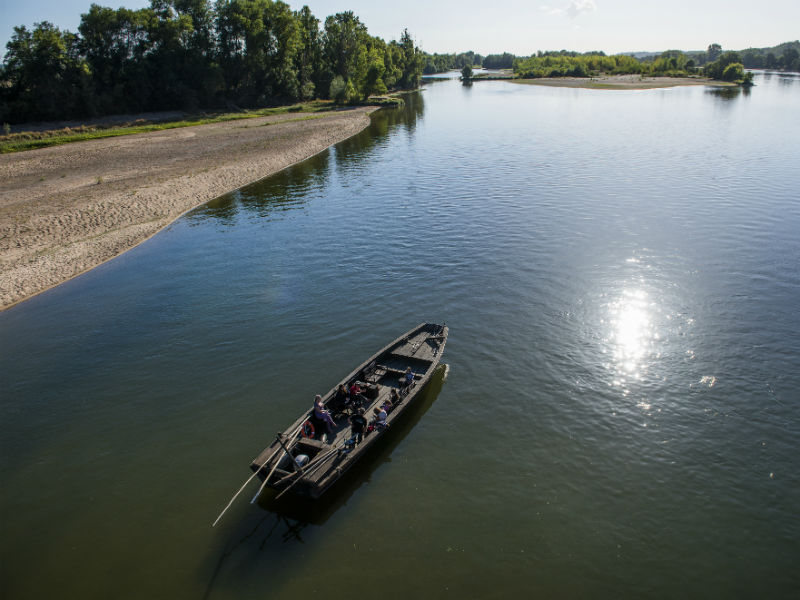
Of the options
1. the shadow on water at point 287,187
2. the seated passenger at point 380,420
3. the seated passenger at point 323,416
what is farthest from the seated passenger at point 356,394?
the shadow on water at point 287,187

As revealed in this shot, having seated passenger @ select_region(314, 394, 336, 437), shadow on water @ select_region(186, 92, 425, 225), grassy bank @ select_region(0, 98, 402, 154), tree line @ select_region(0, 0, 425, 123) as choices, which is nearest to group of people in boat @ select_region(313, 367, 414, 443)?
seated passenger @ select_region(314, 394, 336, 437)

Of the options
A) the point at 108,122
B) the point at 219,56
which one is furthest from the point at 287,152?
the point at 219,56

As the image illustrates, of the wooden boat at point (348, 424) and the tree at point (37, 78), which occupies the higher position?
the tree at point (37, 78)

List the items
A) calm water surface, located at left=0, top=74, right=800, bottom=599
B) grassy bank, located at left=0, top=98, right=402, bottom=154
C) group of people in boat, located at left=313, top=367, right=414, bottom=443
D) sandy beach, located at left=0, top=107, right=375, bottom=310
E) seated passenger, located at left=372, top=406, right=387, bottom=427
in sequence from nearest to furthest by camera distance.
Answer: calm water surface, located at left=0, top=74, right=800, bottom=599, group of people in boat, located at left=313, top=367, right=414, bottom=443, seated passenger, located at left=372, top=406, right=387, bottom=427, sandy beach, located at left=0, top=107, right=375, bottom=310, grassy bank, located at left=0, top=98, right=402, bottom=154

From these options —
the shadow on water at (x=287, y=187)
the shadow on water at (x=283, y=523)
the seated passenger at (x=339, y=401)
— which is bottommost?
the shadow on water at (x=283, y=523)

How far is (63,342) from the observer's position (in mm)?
28750

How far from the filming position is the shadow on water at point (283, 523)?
53.8 feet

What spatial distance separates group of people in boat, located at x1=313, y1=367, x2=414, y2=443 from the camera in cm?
1992

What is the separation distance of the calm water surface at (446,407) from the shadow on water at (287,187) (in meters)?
5.50

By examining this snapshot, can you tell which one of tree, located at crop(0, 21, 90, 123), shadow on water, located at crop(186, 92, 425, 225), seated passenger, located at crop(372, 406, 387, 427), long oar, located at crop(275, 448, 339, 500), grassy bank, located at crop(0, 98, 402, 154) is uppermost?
tree, located at crop(0, 21, 90, 123)

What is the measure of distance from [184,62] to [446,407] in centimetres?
12588

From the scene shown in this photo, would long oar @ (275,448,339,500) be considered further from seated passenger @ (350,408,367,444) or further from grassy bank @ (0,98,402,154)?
grassy bank @ (0,98,402,154)

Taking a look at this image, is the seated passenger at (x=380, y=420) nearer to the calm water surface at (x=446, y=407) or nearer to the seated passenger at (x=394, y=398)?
the seated passenger at (x=394, y=398)

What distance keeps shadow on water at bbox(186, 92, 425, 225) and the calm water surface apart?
550 cm
